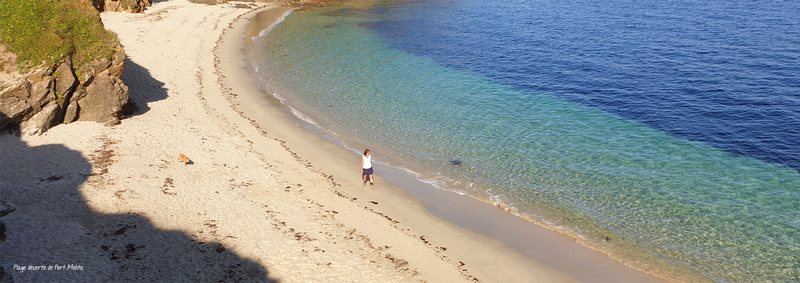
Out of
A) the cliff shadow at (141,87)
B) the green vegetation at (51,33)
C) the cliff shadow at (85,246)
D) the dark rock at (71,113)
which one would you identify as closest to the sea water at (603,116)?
the cliff shadow at (141,87)

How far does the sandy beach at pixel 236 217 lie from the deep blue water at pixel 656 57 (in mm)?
16155

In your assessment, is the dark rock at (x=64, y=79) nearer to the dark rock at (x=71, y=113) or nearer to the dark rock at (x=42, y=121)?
the dark rock at (x=71, y=113)

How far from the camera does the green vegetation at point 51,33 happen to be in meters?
20.0

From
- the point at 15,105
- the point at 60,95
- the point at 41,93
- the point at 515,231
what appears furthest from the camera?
the point at 60,95

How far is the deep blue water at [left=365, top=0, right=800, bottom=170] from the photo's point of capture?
26.5m

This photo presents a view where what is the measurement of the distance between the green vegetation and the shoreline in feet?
40.6

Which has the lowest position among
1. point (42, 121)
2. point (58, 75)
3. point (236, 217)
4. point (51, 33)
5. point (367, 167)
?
point (42, 121)

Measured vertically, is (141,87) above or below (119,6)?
below

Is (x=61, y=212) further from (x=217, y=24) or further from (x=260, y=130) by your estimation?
(x=217, y=24)

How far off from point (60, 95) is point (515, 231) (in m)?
20.9

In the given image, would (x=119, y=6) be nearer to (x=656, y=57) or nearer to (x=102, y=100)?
(x=102, y=100)

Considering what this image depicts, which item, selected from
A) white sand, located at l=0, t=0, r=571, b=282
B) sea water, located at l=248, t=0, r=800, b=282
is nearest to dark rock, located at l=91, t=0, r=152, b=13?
sea water, located at l=248, t=0, r=800, b=282

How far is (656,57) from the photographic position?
3816 centimetres

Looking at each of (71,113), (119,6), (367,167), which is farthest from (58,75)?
(119,6)
